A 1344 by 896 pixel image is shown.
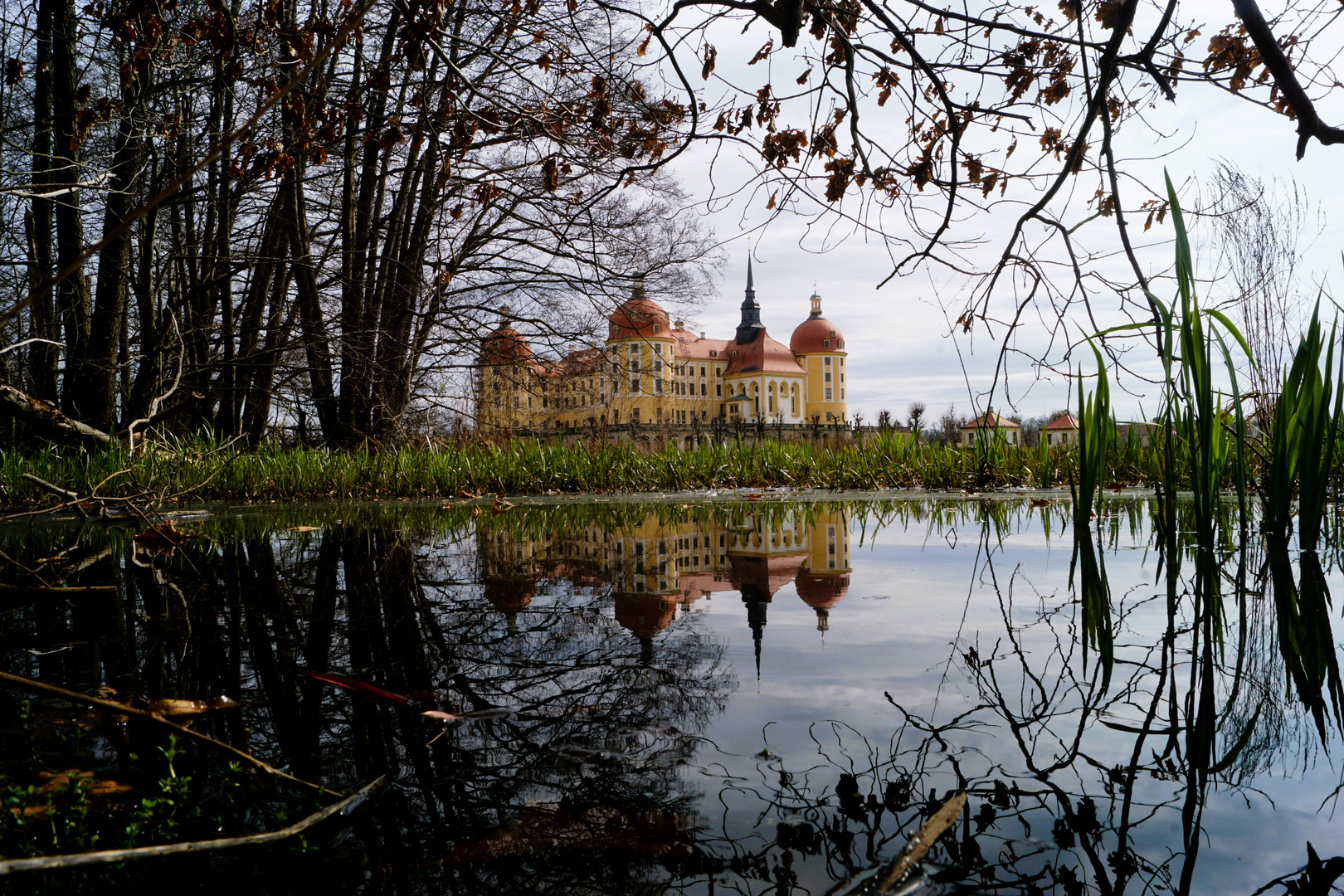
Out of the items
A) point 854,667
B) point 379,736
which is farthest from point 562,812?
point 854,667

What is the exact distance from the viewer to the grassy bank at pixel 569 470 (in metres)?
8.28

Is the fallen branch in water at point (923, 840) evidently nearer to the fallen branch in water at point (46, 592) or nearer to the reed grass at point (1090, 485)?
the reed grass at point (1090, 485)

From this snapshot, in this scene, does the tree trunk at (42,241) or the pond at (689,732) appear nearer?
the pond at (689,732)

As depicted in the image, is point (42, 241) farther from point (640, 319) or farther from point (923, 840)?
point (923, 840)

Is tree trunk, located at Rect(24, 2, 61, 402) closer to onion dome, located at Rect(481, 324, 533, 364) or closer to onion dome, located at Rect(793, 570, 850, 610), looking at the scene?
onion dome, located at Rect(481, 324, 533, 364)

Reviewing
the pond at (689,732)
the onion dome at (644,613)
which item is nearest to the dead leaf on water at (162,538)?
the pond at (689,732)

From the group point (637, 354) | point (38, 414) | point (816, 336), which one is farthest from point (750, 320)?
point (38, 414)

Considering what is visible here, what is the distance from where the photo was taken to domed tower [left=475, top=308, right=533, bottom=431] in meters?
12.9

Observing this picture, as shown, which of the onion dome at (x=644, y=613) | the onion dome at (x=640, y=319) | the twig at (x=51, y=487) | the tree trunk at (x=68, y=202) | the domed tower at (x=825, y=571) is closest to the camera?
the onion dome at (x=644, y=613)

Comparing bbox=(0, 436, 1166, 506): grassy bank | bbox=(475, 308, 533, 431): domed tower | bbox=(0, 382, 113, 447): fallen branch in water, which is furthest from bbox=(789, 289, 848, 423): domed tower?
bbox=(0, 382, 113, 447): fallen branch in water

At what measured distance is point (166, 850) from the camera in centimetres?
79

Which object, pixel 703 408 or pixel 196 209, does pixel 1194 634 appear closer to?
pixel 196 209

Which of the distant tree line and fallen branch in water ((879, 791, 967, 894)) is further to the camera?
the distant tree line

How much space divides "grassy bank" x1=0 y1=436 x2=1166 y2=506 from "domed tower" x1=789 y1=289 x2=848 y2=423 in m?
71.7
